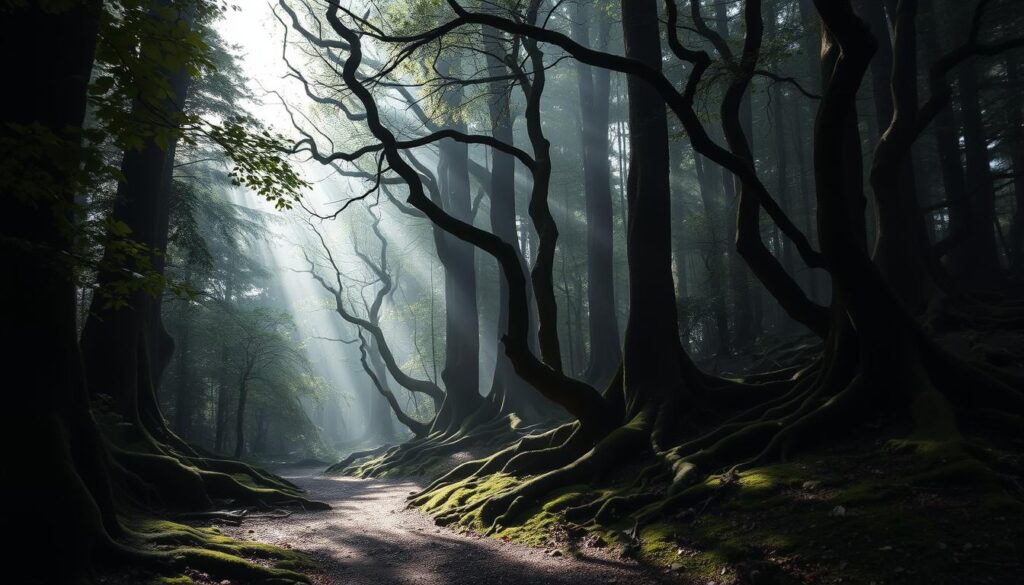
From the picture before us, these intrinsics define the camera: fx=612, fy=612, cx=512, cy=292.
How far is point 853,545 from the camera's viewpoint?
15.8ft

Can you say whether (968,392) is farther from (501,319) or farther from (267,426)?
(267,426)

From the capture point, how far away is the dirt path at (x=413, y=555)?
20.3ft

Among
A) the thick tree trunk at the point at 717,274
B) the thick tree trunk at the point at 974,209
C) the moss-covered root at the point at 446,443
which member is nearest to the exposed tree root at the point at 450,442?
the moss-covered root at the point at 446,443

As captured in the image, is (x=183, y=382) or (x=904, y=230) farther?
(x=183, y=382)

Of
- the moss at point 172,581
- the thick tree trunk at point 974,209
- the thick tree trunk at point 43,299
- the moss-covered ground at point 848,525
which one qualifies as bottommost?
the moss at point 172,581

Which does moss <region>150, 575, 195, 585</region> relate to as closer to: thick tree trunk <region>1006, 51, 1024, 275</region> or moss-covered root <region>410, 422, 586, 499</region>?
moss-covered root <region>410, 422, 586, 499</region>

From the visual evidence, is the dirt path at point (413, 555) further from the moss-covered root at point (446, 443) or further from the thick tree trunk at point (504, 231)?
the thick tree trunk at point (504, 231)

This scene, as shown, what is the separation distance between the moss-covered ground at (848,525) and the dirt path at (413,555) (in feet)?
1.24

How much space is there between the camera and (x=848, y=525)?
5.12m

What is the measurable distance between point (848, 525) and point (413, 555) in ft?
16.9

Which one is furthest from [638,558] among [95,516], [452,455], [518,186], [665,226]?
[518,186]

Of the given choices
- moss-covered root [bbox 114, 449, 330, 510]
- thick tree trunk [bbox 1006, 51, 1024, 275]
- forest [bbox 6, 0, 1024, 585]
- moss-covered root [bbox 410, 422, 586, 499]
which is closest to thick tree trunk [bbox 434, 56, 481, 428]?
forest [bbox 6, 0, 1024, 585]

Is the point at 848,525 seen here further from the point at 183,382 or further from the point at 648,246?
the point at 183,382

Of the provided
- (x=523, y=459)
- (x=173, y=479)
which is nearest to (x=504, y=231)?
(x=523, y=459)
